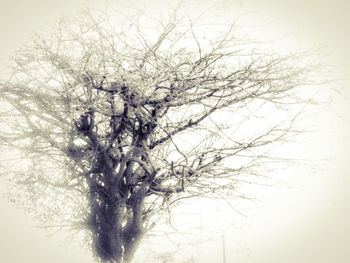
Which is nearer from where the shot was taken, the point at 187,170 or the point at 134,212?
the point at 187,170

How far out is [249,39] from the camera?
384 cm

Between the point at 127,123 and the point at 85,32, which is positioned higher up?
the point at 85,32

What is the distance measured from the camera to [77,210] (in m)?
4.75

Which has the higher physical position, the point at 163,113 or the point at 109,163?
the point at 163,113

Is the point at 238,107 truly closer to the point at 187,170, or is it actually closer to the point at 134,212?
the point at 187,170

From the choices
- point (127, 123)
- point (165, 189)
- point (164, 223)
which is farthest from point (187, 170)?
point (164, 223)

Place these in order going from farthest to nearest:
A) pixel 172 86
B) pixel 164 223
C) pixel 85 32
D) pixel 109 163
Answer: pixel 164 223 < pixel 109 163 < pixel 85 32 < pixel 172 86

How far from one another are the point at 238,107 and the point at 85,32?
218 cm

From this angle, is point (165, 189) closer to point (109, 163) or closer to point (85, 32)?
point (109, 163)

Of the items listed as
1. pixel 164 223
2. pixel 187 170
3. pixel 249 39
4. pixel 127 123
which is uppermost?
pixel 249 39

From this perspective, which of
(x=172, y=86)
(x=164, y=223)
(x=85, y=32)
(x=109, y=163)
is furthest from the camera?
(x=164, y=223)

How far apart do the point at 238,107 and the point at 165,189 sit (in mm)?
1521

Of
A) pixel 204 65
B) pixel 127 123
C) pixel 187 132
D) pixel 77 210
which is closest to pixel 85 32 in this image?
pixel 127 123

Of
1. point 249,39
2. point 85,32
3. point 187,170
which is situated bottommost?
point 187,170
